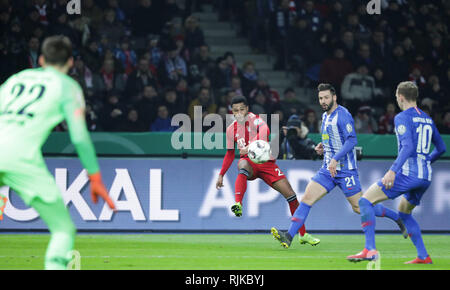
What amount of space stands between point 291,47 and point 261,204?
6.65 m

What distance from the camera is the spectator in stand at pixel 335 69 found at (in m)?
18.6

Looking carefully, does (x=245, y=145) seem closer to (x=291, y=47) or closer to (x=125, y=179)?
(x=125, y=179)

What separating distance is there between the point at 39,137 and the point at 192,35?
42.1 ft

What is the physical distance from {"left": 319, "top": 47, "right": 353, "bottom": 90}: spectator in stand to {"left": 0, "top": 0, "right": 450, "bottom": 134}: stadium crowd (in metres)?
0.02

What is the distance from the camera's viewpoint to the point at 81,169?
13.9 m

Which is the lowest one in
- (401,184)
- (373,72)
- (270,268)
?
(270,268)

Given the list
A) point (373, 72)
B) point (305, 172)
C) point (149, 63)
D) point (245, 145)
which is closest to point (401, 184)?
point (245, 145)

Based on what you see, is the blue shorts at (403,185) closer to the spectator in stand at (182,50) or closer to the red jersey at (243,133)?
the red jersey at (243,133)

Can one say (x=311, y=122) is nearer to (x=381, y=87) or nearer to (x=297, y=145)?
(x=297, y=145)

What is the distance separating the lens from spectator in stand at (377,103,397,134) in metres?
17.2

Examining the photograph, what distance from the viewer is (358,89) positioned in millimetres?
18375

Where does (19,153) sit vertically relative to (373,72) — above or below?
below

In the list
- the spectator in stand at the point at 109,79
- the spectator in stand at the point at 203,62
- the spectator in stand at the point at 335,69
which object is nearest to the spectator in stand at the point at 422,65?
the spectator in stand at the point at 335,69

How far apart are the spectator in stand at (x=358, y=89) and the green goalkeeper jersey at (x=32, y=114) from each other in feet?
41.6
